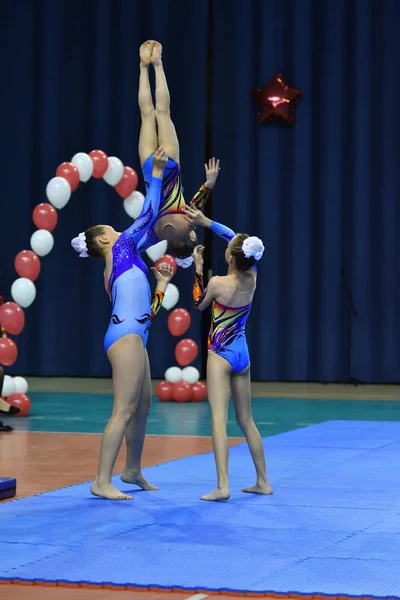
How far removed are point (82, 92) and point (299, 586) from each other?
11.4m

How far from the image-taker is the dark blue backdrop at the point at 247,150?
13227 mm

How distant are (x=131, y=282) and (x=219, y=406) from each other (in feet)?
2.68

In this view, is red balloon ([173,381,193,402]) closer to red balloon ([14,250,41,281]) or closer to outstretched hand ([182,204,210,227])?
red balloon ([14,250,41,281])

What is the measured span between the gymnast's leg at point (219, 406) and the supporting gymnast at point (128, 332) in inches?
14.7

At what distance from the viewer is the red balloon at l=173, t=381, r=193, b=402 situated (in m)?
11.0

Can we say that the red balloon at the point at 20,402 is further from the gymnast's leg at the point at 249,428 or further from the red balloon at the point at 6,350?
the gymnast's leg at the point at 249,428

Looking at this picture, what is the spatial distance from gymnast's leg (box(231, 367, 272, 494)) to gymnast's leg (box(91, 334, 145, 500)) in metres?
0.57

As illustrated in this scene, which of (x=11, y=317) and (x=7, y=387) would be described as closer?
(x=11, y=317)

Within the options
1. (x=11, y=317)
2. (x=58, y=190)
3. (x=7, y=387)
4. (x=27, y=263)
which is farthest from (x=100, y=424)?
(x=58, y=190)

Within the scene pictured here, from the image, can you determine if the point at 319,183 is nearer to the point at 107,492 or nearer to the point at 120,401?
the point at 120,401

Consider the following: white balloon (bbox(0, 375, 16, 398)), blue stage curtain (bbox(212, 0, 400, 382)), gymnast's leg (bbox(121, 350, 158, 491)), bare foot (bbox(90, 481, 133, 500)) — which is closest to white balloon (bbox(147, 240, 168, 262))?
white balloon (bbox(0, 375, 16, 398))

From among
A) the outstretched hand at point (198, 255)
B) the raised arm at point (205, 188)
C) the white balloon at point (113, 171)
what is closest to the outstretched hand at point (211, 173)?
the raised arm at point (205, 188)

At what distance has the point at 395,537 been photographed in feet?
14.5

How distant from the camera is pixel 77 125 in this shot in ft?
46.4
